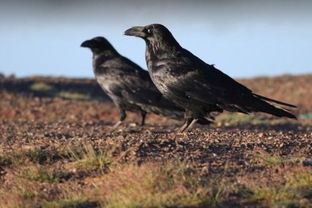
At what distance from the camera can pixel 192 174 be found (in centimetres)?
938

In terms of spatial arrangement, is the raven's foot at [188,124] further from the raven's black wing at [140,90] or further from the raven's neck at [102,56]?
the raven's neck at [102,56]

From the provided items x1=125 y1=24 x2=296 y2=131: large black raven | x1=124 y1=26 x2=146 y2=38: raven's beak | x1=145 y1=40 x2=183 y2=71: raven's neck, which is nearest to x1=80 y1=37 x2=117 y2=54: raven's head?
x1=124 y1=26 x2=146 y2=38: raven's beak

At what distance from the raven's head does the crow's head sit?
303 centimetres

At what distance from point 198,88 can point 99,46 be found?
176 inches

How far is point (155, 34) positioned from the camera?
13.2 meters

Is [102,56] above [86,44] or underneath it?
underneath

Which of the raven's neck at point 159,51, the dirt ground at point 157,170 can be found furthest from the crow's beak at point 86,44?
the raven's neck at point 159,51

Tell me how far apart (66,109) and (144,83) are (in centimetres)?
849

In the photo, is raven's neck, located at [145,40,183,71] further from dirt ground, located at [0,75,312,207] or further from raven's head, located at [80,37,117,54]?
raven's head, located at [80,37,117,54]

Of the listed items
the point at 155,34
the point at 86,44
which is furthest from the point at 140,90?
the point at 155,34

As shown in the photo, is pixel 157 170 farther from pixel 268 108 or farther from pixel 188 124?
pixel 188 124

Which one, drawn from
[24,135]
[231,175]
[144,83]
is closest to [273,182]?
[231,175]

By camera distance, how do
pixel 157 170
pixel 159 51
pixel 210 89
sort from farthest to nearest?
pixel 159 51 < pixel 210 89 < pixel 157 170

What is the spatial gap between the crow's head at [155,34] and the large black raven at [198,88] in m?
0.21
